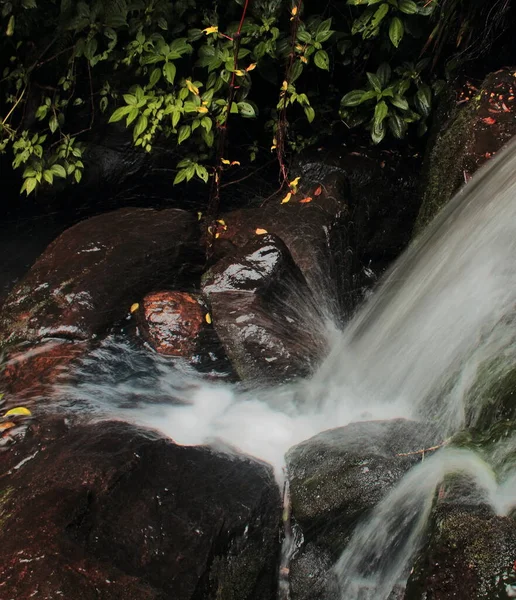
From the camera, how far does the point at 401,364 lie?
3.95 meters

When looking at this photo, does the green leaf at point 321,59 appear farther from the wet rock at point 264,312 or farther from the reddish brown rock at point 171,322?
the reddish brown rock at point 171,322

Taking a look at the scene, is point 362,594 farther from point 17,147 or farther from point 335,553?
Result: point 17,147

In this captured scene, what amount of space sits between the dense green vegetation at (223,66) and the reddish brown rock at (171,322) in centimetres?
106

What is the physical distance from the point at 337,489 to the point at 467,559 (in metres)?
0.88

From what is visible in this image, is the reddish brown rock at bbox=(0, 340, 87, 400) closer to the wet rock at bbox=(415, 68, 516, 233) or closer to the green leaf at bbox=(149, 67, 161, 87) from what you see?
the green leaf at bbox=(149, 67, 161, 87)

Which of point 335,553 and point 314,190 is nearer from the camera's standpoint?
point 335,553

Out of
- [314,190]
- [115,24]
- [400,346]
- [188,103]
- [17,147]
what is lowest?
[400,346]

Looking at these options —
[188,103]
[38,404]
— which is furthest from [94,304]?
[188,103]

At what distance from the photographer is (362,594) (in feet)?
8.79

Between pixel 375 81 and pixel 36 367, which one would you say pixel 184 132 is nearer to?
pixel 375 81

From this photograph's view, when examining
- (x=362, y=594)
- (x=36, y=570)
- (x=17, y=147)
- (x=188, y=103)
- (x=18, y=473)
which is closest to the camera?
(x=36, y=570)

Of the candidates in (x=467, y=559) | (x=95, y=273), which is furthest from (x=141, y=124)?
(x=467, y=559)

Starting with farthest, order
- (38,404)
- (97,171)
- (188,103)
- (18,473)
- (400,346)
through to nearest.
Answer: (97,171), (188,103), (400,346), (38,404), (18,473)

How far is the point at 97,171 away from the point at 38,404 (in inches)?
113
